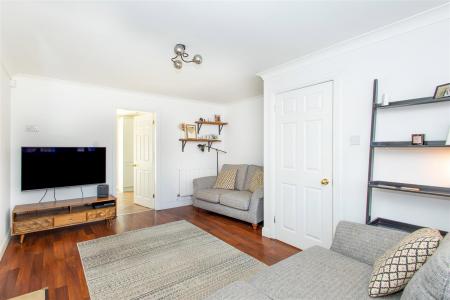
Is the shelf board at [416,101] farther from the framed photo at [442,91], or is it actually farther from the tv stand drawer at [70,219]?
the tv stand drawer at [70,219]

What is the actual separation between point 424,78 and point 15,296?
3.98 meters

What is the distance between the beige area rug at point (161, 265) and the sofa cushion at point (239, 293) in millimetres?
790

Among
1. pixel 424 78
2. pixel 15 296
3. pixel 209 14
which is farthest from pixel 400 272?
pixel 15 296

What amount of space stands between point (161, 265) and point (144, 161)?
299cm

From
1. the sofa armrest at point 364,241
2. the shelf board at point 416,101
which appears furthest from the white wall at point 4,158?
the shelf board at point 416,101

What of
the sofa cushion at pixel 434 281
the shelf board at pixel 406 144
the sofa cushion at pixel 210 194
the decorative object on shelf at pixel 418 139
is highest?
the decorative object on shelf at pixel 418 139

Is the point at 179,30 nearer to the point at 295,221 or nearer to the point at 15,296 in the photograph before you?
the point at 295,221

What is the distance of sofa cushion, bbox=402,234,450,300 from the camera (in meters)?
0.85

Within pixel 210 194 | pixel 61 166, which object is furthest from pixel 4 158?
pixel 210 194

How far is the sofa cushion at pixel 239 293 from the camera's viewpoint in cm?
126

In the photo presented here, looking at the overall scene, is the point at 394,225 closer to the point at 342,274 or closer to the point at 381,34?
the point at 342,274

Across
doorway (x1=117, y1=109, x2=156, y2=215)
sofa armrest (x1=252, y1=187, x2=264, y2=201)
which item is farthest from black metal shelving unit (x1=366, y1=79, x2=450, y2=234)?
doorway (x1=117, y1=109, x2=156, y2=215)

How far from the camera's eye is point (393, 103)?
2.00 m

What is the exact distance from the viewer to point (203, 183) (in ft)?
15.8
